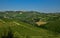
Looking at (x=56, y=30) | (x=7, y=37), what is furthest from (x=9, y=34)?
(x=56, y=30)

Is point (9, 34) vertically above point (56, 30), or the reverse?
point (9, 34)

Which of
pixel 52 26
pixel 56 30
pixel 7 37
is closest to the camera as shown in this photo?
pixel 7 37

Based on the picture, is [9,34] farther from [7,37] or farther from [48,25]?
[48,25]

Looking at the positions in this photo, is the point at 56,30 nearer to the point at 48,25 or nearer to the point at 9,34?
the point at 48,25

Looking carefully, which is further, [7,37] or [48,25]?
[48,25]

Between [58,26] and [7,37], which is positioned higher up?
[7,37]

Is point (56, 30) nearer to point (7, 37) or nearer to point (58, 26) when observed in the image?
point (58, 26)

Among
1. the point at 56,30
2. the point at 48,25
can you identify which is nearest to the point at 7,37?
the point at 56,30

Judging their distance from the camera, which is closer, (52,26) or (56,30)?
(56,30)

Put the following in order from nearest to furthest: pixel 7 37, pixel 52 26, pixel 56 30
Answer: pixel 7 37 < pixel 56 30 < pixel 52 26
